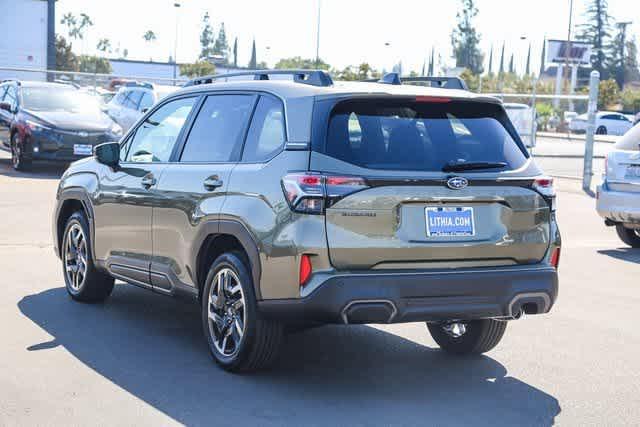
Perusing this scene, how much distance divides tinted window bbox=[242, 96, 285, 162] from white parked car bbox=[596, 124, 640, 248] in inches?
283

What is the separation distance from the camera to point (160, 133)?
7.48 meters

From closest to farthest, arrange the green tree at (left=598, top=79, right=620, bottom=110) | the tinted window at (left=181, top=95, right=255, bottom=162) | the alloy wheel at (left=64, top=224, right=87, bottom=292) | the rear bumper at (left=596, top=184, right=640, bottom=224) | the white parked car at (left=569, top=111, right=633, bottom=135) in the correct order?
the tinted window at (left=181, top=95, right=255, bottom=162), the alloy wheel at (left=64, top=224, right=87, bottom=292), the rear bumper at (left=596, top=184, right=640, bottom=224), the white parked car at (left=569, top=111, right=633, bottom=135), the green tree at (left=598, top=79, right=620, bottom=110)

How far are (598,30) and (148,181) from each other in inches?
4561

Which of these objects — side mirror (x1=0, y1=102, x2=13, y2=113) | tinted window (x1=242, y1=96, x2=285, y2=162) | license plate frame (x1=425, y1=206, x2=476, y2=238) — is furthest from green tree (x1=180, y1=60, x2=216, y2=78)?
license plate frame (x1=425, y1=206, x2=476, y2=238)

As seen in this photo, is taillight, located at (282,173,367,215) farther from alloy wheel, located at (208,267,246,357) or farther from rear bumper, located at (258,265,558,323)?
alloy wheel, located at (208,267,246,357)

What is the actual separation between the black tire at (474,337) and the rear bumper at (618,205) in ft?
19.4

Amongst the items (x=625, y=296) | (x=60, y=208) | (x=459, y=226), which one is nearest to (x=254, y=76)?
(x=459, y=226)

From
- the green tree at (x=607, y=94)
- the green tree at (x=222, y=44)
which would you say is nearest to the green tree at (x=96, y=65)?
the green tree at (x=222, y=44)

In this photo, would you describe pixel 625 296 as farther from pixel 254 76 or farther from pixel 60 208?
pixel 60 208

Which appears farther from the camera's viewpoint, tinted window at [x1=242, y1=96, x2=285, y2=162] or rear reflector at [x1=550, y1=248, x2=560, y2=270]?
rear reflector at [x1=550, y1=248, x2=560, y2=270]

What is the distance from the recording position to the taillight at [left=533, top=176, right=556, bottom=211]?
6199 millimetres

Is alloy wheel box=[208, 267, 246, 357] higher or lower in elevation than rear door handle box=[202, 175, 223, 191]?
lower

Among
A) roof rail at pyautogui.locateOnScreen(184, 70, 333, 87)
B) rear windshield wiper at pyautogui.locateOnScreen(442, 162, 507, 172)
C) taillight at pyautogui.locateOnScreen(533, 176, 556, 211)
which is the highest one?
roof rail at pyautogui.locateOnScreen(184, 70, 333, 87)

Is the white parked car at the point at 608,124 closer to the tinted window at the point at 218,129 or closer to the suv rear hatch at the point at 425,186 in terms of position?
the tinted window at the point at 218,129
